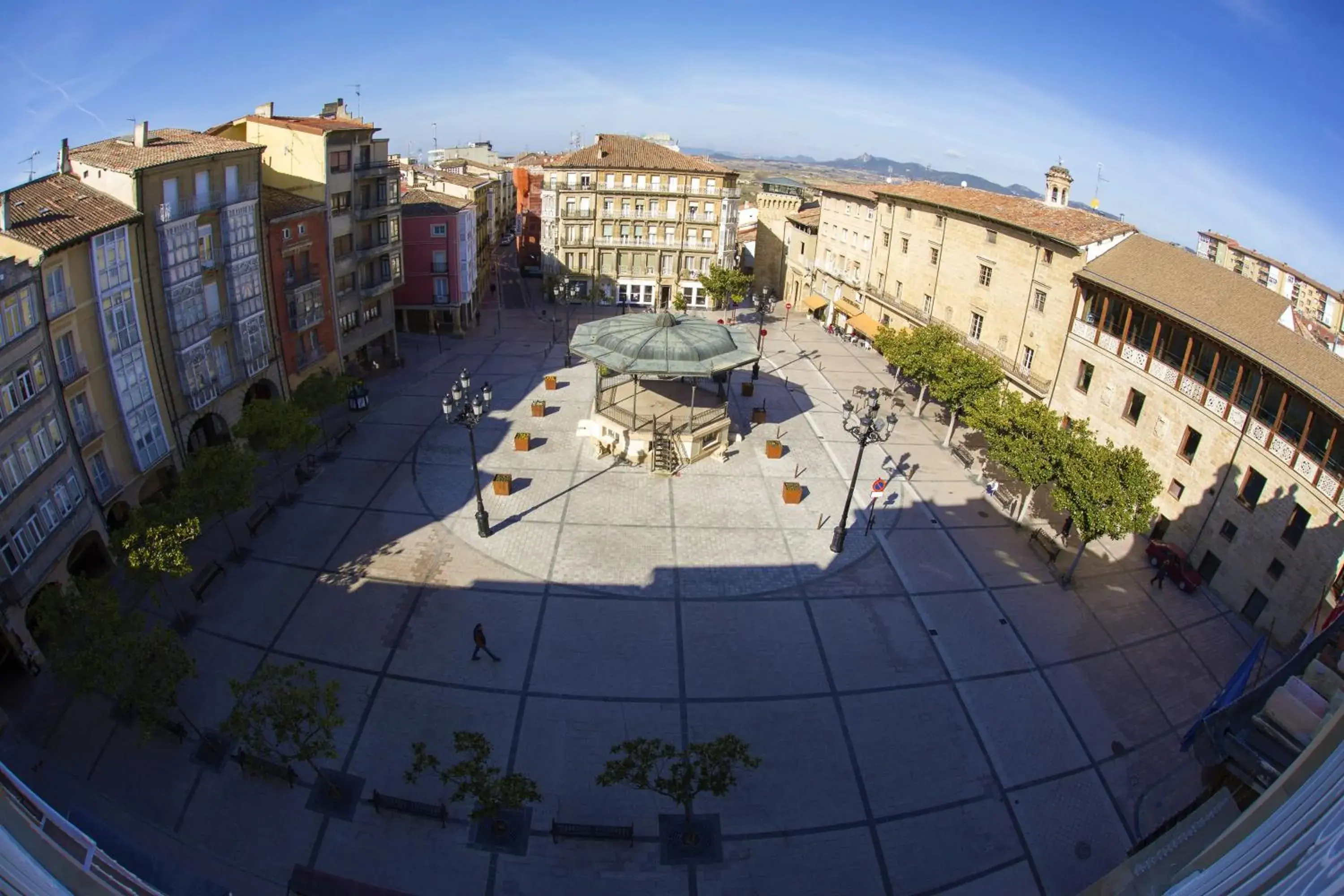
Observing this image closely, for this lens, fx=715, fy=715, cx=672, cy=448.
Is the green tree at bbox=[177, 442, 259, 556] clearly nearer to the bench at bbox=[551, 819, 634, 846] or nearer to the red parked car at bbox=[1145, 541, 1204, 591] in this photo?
the bench at bbox=[551, 819, 634, 846]

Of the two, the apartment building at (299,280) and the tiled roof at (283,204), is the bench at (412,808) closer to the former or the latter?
the apartment building at (299,280)

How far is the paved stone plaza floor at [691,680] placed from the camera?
50.0ft

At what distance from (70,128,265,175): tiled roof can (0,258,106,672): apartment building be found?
6.38 metres

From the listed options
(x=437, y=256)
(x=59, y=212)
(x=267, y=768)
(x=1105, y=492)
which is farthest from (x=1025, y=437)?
(x=437, y=256)

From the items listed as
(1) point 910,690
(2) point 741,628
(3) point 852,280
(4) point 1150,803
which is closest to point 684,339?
(2) point 741,628

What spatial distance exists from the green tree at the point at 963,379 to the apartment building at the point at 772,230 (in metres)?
33.5

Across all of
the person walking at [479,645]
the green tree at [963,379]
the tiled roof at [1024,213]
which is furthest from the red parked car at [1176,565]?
the person walking at [479,645]

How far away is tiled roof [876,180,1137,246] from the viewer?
1304 inches

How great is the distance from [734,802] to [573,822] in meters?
3.67

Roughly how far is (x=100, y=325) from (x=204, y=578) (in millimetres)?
8326

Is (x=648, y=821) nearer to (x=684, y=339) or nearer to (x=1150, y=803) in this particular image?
(x=1150, y=803)

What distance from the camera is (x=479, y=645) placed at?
1973cm

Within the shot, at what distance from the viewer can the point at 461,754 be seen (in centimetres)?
1722

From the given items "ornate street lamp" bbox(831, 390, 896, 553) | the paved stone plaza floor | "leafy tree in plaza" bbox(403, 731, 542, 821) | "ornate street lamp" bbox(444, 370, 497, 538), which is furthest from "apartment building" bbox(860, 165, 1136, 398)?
"leafy tree in plaza" bbox(403, 731, 542, 821)
